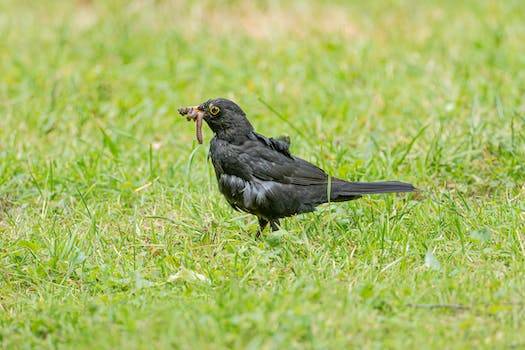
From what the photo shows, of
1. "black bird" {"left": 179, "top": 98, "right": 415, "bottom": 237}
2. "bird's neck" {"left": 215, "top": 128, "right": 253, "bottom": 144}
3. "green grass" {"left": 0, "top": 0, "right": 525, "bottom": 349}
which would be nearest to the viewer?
"green grass" {"left": 0, "top": 0, "right": 525, "bottom": 349}

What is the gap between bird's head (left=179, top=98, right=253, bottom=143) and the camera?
5594 millimetres

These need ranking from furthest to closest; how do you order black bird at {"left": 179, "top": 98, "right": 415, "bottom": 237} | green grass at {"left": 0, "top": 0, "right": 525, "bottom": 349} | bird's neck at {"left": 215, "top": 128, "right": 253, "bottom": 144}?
bird's neck at {"left": 215, "top": 128, "right": 253, "bottom": 144} < black bird at {"left": 179, "top": 98, "right": 415, "bottom": 237} < green grass at {"left": 0, "top": 0, "right": 525, "bottom": 349}

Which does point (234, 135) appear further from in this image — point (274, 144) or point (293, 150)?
point (293, 150)

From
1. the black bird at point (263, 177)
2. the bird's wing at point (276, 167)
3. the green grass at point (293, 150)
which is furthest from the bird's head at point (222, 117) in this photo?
the green grass at point (293, 150)

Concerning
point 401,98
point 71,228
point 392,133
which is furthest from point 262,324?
point 401,98

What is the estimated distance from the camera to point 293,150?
7004mm

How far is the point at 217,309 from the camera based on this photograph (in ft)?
13.9

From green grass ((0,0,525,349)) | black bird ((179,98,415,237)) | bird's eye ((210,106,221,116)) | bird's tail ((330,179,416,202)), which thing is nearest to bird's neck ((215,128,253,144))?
black bird ((179,98,415,237))

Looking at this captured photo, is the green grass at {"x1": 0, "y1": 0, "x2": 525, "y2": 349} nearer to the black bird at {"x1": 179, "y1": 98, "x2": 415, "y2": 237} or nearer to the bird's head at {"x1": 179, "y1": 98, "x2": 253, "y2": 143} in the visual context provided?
the black bird at {"x1": 179, "y1": 98, "x2": 415, "y2": 237}

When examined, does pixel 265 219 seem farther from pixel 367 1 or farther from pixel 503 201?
pixel 367 1

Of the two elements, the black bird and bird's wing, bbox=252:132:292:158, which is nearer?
the black bird

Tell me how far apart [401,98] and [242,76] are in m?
Result: 1.56

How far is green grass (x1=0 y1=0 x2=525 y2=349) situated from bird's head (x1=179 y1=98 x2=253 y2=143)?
1.86ft

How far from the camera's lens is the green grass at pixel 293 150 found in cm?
427
